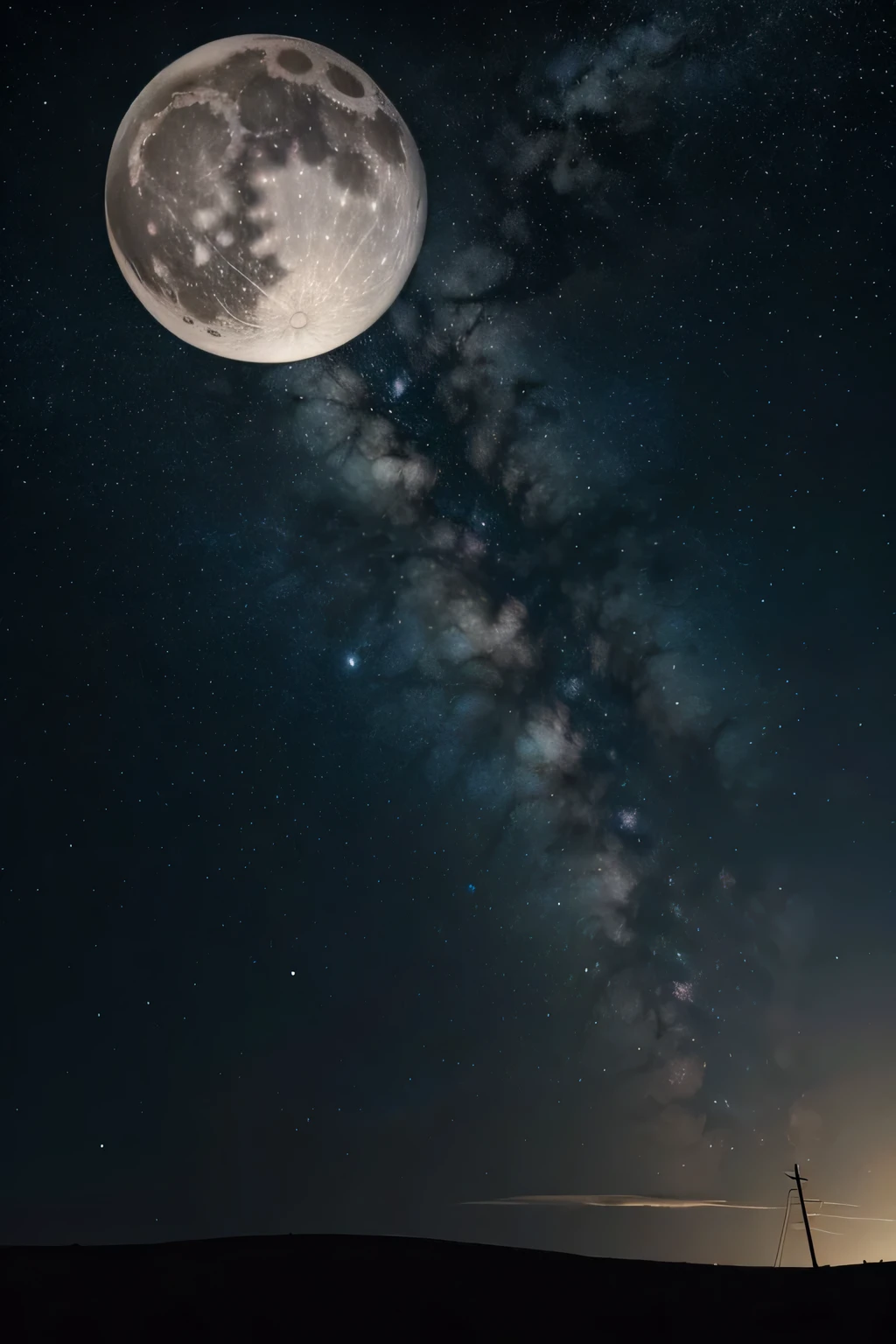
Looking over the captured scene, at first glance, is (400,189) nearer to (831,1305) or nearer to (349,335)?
(349,335)

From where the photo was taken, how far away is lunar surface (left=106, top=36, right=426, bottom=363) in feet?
16.9

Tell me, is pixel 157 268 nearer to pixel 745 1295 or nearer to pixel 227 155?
pixel 227 155

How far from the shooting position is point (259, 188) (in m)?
5.12

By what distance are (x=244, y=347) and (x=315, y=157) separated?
1.67 m

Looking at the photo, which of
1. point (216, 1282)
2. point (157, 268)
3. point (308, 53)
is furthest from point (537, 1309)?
point (308, 53)

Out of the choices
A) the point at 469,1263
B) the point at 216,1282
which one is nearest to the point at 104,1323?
the point at 216,1282

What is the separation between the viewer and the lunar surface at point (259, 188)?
5156mm

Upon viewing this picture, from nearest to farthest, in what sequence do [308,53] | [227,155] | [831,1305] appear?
[227,155] < [308,53] < [831,1305]

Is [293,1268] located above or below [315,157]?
below

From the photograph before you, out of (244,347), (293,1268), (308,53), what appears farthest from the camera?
(293,1268)

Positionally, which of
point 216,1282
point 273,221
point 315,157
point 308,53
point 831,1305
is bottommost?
point 831,1305

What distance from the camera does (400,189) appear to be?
5.89 meters

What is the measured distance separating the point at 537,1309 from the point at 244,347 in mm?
8984

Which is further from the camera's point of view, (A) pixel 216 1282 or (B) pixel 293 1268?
(B) pixel 293 1268
